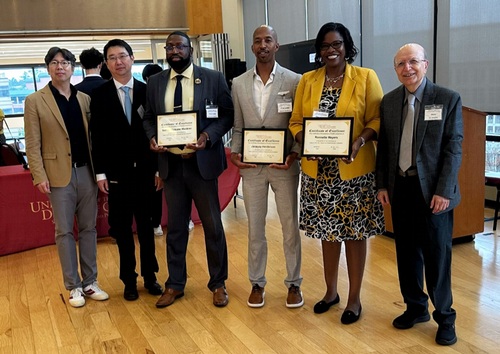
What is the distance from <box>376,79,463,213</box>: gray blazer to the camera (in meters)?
2.39

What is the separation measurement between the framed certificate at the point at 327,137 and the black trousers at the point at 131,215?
119 centimetres

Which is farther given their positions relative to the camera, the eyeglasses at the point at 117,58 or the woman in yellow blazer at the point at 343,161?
the eyeglasses at the point at 117,58

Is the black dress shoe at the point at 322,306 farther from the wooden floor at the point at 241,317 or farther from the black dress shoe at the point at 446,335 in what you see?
the black dress shoe at the point at 446,335

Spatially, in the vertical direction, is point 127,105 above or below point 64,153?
above

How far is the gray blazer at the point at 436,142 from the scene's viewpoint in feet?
7.84

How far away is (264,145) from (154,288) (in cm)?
136

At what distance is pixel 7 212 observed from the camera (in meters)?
4.49

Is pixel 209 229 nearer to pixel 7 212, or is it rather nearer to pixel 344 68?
pixel 344 68

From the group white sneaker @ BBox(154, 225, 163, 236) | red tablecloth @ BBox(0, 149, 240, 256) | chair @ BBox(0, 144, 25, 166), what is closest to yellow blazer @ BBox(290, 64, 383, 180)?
white sneaker @ BBox(154, 225, 163, 236)

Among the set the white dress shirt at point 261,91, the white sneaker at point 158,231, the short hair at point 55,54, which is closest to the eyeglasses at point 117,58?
the short hair at point 55,54

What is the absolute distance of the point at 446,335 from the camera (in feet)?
8.47

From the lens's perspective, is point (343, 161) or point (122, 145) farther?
point (122, 145)

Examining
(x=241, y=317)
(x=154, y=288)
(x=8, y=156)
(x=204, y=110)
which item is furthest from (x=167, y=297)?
(x=8, y=156)

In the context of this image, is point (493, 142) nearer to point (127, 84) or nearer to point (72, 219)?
point (127, 84)
